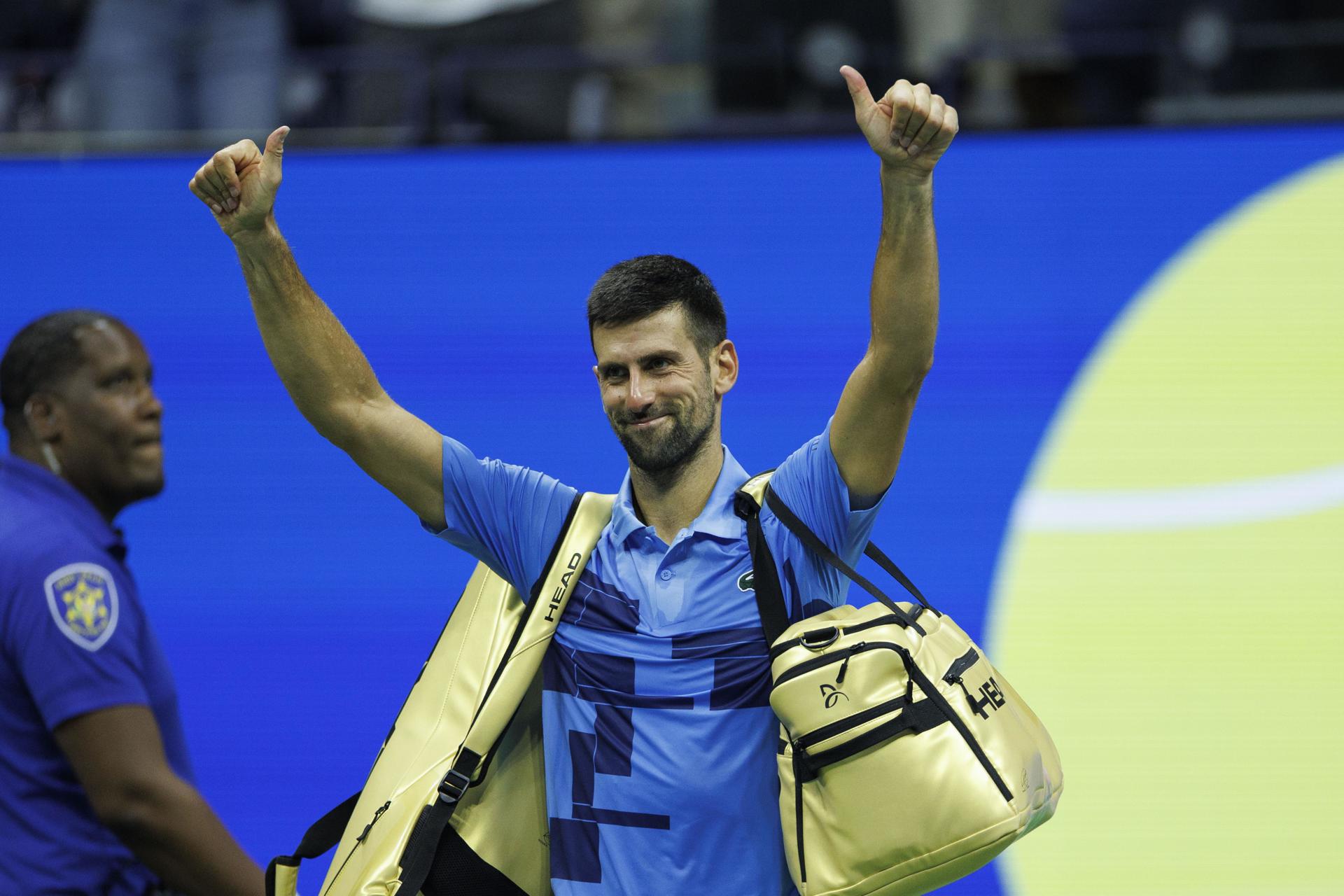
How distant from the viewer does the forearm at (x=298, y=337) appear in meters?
2.11

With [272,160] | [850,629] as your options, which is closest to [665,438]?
[850,629]

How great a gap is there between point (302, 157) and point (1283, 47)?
2595mm

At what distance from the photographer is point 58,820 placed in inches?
84.7

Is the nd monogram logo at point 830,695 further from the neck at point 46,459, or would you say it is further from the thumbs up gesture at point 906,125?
the neck at point 46,459

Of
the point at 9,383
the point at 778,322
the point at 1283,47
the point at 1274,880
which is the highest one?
the point at 1283,47

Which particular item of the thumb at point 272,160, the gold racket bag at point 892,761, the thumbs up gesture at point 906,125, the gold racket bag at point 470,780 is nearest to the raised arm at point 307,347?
the thumb at point 272,160

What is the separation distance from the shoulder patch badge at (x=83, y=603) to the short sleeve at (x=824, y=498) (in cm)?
104

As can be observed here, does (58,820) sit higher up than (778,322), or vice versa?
(778,322)

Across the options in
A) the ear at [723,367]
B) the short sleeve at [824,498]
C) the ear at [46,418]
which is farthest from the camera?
the ear at [46,418]

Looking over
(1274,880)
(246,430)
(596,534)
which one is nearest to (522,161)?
(246,430)

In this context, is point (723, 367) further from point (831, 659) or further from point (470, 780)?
point (470, 780)

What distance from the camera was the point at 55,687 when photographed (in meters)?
2.09

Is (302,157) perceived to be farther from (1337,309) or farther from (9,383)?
(1337,309)

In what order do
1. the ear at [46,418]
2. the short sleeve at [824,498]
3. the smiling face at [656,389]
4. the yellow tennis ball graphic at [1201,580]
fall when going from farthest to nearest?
the yellow tennis ball graphic at [1201,580] → the ear at [46,418] → the smiling face at [656,389] → the short sleeve at [824,498]
